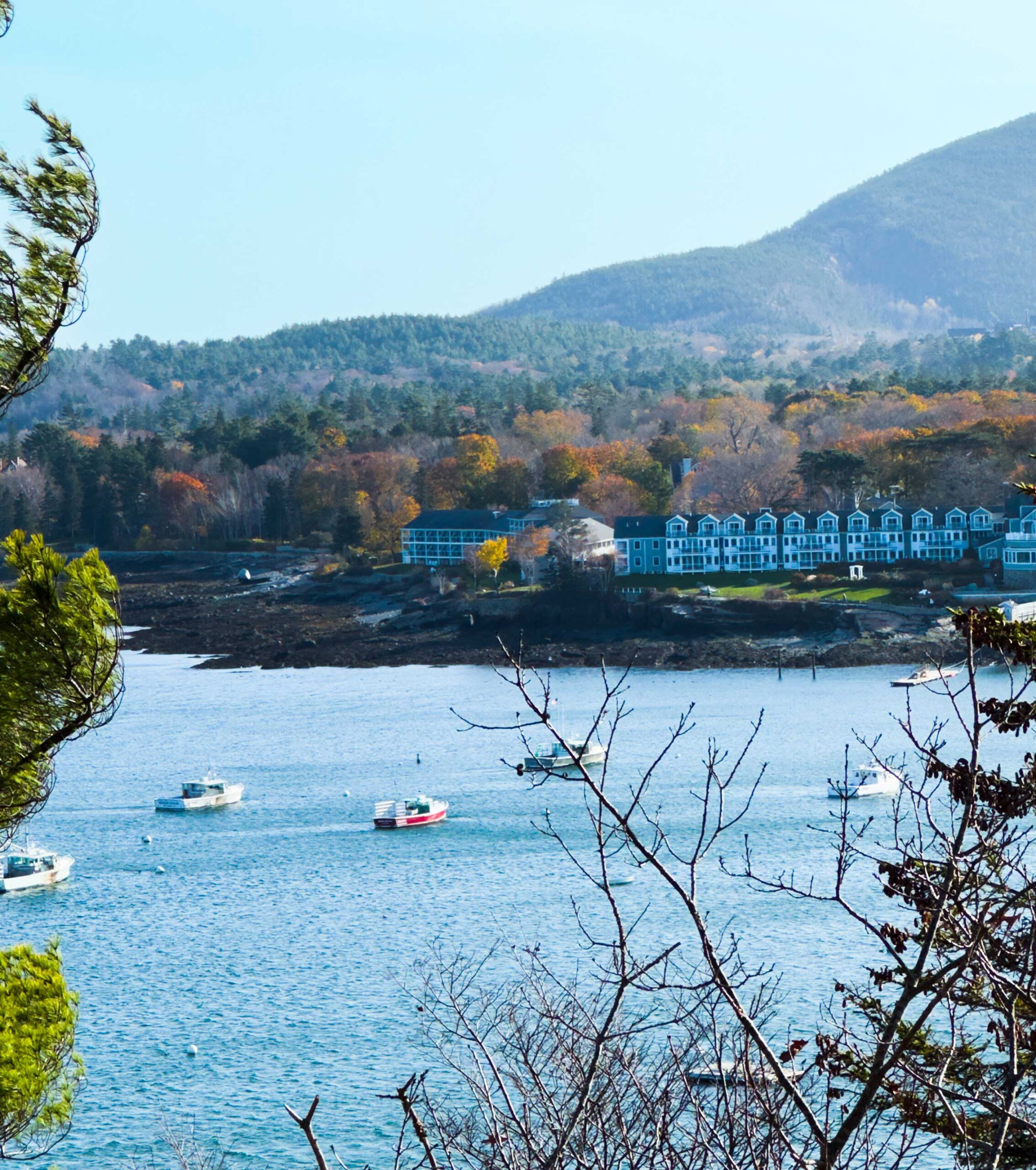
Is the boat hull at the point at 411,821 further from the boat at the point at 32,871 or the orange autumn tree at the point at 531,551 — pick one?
the orange autumn tree at the point at 531,551

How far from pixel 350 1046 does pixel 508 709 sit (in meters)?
21.9

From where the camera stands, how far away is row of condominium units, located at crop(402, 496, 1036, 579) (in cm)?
5409

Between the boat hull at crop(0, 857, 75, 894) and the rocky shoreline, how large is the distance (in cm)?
1874

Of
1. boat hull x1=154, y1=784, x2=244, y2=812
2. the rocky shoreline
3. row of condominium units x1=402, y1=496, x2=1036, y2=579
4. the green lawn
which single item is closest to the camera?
boat hull x1=154, y1=784, x2=244, y2=812

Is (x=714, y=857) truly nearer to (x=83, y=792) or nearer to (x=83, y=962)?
(x=83, y=962)

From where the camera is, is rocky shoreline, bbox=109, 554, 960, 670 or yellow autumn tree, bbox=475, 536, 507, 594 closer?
rocky shoreline, bbox=109, 554, 960, 670

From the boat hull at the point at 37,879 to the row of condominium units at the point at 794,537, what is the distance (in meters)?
33.1

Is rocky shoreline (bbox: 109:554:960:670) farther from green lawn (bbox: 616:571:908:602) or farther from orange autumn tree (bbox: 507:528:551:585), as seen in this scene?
orange autumn tree (bbox: 507:528:551:585)

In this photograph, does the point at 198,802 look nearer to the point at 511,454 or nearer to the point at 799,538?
the point at 799,538

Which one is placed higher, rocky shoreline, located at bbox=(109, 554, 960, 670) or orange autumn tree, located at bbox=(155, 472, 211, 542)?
orange autumn tree, located at bbox=(155, 472, 211, 542)

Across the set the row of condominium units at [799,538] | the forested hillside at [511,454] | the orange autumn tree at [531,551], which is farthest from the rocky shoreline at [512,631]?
the forested hillside at [511,454]

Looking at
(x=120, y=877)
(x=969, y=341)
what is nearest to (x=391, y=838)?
(x=120, y=877)

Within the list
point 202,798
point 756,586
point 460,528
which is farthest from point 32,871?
point 460,528

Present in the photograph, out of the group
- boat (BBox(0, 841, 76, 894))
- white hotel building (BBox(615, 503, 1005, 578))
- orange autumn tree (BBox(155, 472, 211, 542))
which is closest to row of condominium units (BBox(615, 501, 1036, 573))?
white hotel building (BBox(615, 503, 1005, 578))
